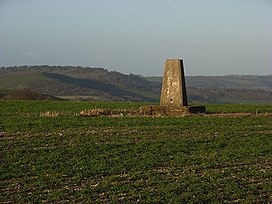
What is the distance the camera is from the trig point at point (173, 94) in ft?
99.0

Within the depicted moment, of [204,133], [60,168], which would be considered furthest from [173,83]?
[60,168]

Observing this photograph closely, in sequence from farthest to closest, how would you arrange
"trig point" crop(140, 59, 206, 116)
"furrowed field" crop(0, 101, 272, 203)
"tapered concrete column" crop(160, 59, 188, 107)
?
"tapered concrete column" crop(160, 59, 188, 107) < "trig point" crop(140, 59, 206, 116) < "furrowed field" crop(0, 101, 272, 203)

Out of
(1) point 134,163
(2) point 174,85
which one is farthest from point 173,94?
(1) point 134,163

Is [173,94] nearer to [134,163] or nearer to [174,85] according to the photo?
[174,85]

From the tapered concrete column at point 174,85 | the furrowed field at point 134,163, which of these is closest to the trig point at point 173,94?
the tapered concrete column at point 174,85

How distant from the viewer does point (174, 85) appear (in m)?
30.6

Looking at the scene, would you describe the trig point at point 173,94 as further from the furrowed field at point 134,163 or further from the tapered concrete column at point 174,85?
the furrowed field at point 134,163

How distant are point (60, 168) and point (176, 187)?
3901mm

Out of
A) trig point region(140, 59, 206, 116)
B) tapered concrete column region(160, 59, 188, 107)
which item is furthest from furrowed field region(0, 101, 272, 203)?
tapered concrete column region(160, 59, 188, 107)

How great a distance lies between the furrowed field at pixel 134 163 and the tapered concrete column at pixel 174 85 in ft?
23.5

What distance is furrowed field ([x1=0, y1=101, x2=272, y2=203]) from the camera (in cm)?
1097

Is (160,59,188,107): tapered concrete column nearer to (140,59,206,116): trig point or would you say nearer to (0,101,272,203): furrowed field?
(140,59,206,116): trig point

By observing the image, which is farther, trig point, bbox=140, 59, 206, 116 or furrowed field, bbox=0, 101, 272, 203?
trig point, bbox=140, 59, 206, 116

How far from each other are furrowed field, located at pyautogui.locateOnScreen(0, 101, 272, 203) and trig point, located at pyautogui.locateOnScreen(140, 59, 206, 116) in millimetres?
6904
